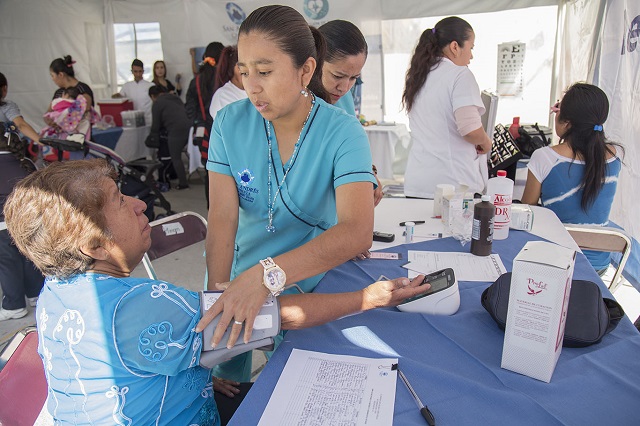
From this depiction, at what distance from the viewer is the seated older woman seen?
0.88 m

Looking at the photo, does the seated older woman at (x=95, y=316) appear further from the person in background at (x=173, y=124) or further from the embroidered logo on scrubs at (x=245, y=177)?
the person in background at (x=173, y=124)

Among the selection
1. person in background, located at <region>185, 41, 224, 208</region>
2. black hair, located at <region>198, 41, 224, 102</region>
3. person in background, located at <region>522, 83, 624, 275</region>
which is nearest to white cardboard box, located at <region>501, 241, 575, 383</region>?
A: person in background, located at <region>522, 83, 624, 275</region>

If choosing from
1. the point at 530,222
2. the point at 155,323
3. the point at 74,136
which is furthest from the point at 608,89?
the point at 74,136

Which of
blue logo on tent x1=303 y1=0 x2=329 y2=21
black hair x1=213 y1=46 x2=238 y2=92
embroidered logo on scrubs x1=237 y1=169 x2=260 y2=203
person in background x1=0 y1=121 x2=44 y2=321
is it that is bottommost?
person in background x1=0 y1=121 x2=44 y2=321

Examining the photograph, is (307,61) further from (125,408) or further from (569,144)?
(569,144)

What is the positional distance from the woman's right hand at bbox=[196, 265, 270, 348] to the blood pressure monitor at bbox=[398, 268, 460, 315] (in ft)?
1.39

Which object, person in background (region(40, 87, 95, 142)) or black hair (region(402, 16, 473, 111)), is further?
person in background (region(40, 87, 95, 142))

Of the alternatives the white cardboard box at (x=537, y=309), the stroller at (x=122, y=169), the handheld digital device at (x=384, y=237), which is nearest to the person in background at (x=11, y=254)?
the stroller at (x=122, y=169)

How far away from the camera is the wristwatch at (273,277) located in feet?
3.23

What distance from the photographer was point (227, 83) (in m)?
3.43

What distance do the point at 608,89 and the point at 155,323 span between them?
3.81 meters

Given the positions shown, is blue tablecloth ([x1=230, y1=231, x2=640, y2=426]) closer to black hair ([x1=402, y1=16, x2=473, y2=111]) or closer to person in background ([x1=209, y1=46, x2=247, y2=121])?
black hair ([x1=402, y1=16, x2=473, y2=111])

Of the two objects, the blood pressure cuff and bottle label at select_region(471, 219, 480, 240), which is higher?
bottle label at select_region(471, 219, 480, 240)

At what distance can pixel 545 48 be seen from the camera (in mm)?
5664
